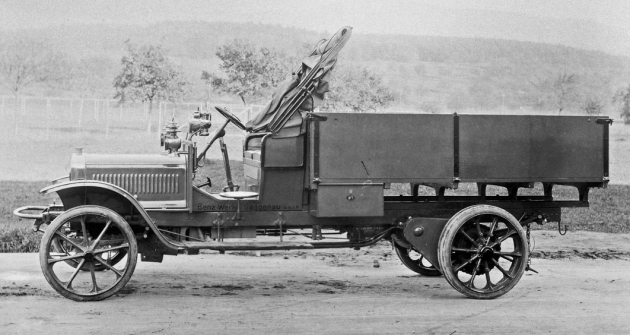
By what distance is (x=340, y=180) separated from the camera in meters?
6.28

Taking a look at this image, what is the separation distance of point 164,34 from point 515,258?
11997 millimetres

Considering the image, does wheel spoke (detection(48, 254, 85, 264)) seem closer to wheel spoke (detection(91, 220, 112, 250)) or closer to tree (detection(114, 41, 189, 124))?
wheel spoke (detection(91, 220, 112, 250))

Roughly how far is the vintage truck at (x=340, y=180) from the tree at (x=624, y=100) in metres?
10.1

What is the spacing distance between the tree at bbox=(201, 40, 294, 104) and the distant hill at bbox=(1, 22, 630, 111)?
461 millimetres

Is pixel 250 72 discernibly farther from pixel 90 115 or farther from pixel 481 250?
pixel 481 250

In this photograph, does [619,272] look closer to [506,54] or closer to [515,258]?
[515,258]

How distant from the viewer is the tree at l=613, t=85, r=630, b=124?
15984 mm

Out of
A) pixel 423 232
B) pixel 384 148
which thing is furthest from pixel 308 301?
pixel 384 148

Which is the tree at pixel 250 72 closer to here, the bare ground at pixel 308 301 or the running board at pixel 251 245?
the bare ground at pixel 308 301

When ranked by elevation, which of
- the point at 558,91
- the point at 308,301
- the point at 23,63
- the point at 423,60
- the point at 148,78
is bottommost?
the point at 308,301

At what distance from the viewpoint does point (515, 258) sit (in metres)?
6.57

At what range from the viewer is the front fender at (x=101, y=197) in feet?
19.6

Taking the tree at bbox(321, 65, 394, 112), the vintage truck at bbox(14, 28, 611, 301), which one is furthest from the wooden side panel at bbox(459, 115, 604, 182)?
the tree at bbox(321, 65, 394, 112)

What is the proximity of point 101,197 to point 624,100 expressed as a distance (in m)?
13.0
